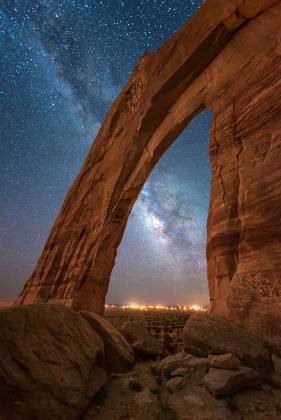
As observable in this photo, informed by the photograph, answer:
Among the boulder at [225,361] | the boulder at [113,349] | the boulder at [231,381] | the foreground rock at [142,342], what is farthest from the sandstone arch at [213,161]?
the boulder at [113,349]

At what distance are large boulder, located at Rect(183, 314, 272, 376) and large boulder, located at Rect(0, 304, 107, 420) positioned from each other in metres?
1.82

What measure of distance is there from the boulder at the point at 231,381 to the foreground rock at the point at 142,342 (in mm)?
2965

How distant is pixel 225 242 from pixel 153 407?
13.8ft

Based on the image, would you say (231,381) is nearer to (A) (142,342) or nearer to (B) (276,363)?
(B) (276,363)

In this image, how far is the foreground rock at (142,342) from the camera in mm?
6412

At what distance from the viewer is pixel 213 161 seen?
325 inches

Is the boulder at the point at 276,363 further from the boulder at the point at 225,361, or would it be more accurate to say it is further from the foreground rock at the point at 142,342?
the foreground rock at the point at 142,342

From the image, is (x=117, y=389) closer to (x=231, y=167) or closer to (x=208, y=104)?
(x=231, y=167)

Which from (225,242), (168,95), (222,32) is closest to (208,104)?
(222,32)

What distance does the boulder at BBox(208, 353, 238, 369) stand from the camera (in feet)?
12.7

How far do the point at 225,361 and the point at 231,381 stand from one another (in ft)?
1.11

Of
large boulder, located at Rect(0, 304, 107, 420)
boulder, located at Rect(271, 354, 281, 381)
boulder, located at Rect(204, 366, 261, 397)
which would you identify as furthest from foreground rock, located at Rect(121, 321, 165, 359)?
boulder, located at Rect(271, 354, 281, 381)

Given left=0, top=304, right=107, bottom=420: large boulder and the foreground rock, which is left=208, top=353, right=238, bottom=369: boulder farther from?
the foreground rock

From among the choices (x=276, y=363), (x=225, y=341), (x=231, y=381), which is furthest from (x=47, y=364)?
(x=276, y=363)
